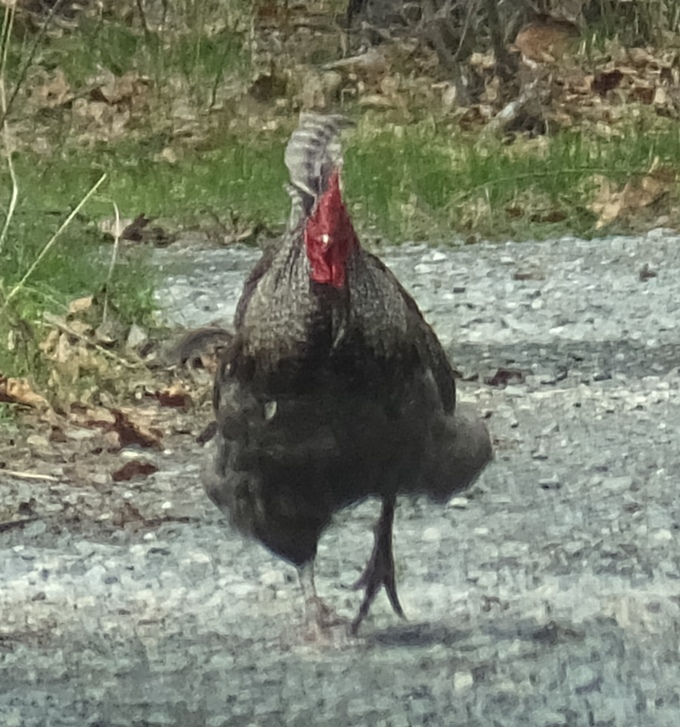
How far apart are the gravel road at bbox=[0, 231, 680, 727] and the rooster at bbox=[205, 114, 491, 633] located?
0.05 metres

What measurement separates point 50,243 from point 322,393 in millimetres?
344

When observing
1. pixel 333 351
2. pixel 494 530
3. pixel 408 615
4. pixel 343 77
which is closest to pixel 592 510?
pixel 494 530

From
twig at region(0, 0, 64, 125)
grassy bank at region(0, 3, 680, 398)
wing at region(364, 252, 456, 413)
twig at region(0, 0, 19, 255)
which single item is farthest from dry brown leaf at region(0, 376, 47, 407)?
wing at region(364, 252, 456, 413)

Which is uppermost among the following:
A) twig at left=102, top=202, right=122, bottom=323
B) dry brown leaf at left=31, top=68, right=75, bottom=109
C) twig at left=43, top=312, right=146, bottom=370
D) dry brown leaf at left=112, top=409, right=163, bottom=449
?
dry brown leaf at left=31, top=68, right=75, bottom=109

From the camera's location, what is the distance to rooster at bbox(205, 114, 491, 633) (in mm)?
1100

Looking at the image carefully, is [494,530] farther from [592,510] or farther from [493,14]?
[493,14]

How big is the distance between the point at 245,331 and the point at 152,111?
0.92 ft

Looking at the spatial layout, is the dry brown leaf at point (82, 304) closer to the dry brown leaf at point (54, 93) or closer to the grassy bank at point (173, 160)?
the grassy bank at point (173, 160)

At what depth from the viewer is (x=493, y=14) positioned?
1346 millimetres

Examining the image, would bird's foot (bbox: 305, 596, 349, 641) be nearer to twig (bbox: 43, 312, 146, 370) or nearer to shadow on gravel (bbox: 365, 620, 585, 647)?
shadow on gravel (bbox: 365, 620, 585, 647)

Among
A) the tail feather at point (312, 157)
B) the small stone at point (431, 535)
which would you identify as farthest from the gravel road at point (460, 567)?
the tail feather at point (312, 157)

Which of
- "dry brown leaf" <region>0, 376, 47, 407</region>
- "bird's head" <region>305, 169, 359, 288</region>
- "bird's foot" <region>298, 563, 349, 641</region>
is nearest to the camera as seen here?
"bird's head" <region>305, 169, 359, 288</region>

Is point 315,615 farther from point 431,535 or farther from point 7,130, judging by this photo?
point 7,130

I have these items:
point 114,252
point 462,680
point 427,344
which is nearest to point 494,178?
point 427,344
